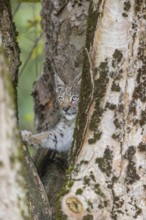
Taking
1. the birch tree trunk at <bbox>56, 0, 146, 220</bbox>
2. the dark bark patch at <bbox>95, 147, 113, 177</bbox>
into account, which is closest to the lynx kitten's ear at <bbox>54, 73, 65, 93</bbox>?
the birch tree trunk at <bbox>56, 0, 146, 220</bbox>

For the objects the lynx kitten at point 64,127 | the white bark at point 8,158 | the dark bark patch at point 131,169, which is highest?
the white bark at point 8,158

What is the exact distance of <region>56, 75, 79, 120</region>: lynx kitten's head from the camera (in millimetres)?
5969

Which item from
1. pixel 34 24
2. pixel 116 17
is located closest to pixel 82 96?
pixel 116 17

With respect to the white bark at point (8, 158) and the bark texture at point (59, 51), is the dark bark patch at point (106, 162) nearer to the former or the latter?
the white bark at point (8, 158)

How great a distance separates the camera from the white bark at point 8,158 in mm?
2818

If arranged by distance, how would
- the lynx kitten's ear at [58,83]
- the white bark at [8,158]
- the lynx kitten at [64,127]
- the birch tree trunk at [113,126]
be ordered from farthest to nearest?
the lynx kitten's ear at [58,83]
the lynx kitten at [64,127]
the birch tree trunk at [113,126]
the white bark at [8,158]

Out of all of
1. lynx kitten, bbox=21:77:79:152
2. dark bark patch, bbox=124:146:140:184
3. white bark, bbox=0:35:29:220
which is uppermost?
white bark, bbox=0:35:29:220

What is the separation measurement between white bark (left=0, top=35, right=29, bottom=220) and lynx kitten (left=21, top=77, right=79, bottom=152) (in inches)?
117

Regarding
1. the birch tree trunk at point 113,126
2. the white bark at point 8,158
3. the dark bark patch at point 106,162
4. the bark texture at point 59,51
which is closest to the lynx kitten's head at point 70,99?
the bark texture at point 59,51

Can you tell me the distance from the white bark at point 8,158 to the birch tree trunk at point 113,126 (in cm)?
105

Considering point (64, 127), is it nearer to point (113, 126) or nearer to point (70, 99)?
point (70, 99)

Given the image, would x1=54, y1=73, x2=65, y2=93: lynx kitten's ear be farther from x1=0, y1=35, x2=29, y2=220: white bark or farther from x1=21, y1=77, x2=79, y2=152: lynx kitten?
x1=0, y1=35, x2=29, y2=220: white bark

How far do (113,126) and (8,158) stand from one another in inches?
50.6

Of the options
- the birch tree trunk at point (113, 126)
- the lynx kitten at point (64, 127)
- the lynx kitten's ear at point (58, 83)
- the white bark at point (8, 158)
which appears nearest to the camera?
the white bark at point (8, 158)
